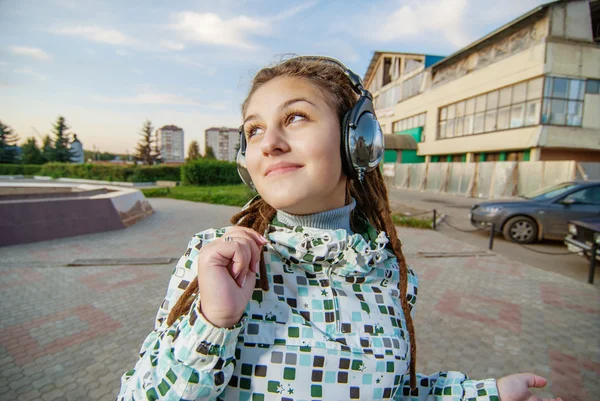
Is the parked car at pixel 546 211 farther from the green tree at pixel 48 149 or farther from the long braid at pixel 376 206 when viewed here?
the green tree at pixel 48 149

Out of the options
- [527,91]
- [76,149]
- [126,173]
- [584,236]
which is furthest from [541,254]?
[76,149]

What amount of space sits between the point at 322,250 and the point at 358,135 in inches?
18.8

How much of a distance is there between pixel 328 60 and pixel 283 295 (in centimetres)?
103

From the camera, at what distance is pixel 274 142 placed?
1.17m

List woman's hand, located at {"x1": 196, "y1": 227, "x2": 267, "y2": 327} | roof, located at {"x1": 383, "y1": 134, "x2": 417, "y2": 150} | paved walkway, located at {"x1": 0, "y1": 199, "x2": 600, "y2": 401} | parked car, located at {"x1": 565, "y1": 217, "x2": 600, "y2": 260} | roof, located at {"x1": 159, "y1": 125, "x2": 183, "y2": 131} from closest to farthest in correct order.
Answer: woman's hand, located at {"x1": 196, "y1": 227, "x2": 267, "y2": 327} < paved walkway, located at {"x1": 0, "y1": 199, "x2": 600, "y2": 401} < parked car, located at {"x1": 565, "y1": 217, "x2": 600, "y2": 260} < roof, located at {"x1": 383, "y1": 134, "x2": 417, "y2": 150} < roof, located at {"x1": 159, "y1": 125, "x2": 183, "y2": 131}

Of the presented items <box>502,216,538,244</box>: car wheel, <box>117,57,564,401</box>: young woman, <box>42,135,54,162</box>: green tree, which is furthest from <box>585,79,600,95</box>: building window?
<box>42,135,54,162</box>: green tree

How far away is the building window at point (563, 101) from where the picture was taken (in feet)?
67.5

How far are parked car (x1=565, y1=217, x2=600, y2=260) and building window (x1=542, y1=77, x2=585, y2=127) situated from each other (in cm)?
1834

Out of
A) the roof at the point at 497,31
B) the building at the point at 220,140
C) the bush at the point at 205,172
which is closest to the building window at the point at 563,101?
the roof at the point at 497,31

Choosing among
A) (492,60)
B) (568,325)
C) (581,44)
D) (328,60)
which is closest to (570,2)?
(581,44)

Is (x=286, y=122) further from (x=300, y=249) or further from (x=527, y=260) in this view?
(x=527, y=260)

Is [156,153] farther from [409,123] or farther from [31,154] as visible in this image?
[409,123]

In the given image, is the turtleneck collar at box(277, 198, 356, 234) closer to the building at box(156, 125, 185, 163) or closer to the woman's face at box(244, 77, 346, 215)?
the woman's face at box(244, 77, 346, 215)

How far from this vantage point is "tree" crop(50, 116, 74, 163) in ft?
167
